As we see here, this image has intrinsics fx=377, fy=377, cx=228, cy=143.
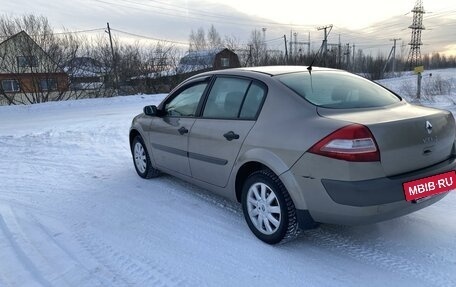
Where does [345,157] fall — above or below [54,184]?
above

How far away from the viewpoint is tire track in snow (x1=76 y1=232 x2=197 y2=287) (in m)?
2.93

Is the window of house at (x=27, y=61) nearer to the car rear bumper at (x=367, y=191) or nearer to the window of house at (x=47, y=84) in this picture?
the window of house at (x=47, y=84)

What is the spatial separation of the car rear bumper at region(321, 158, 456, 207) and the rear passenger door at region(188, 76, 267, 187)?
101 cm

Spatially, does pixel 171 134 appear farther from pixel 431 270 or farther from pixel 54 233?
pixel 431 270

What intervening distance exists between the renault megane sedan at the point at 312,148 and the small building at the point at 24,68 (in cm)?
2063

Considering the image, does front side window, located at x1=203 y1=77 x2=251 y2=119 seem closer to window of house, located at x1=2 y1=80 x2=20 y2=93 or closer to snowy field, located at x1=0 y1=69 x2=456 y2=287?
snowy field, located at x1=0 y1=69 x2=456 y2=287

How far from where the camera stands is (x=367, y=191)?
279 centimetres

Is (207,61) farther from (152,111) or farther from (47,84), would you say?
(152,111)

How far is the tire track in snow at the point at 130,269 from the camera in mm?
2926

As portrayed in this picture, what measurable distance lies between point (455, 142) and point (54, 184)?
16.8 feet

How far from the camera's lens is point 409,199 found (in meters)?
2.91

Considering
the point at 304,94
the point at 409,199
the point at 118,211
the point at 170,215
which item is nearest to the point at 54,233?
the point at 118,211

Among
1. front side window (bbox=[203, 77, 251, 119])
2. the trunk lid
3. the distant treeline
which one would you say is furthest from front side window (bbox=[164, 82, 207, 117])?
the distant treeline

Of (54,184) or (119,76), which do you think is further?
(119,76)
